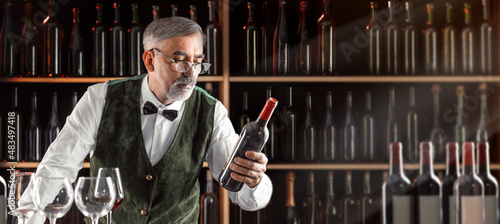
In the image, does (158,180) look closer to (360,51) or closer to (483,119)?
(360,51)

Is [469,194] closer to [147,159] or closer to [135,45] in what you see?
[147,159]

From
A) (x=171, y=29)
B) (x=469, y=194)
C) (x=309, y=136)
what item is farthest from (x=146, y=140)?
(x=469, y=194)

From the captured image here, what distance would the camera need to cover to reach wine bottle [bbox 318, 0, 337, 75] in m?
2.35

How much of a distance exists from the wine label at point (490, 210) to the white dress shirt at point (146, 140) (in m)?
0.65

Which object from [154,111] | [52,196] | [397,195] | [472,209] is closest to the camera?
[52,196]

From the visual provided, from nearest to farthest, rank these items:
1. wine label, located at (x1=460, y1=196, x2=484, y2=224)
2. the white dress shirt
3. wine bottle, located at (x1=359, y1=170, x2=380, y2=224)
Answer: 1. wine label, located at (x1=460, y1=196, x2=484, y2=224)
2. the white dress shirt
3. wine bottle, located at (x1=359, y1=170, x2=380, y2=224)

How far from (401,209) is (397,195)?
0.04 meters

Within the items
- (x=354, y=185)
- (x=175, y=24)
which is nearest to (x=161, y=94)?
(x=175, y=24)

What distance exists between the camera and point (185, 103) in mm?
1966

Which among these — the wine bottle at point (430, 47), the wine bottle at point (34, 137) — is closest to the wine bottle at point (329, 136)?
the wine bottle at point (430, 47)

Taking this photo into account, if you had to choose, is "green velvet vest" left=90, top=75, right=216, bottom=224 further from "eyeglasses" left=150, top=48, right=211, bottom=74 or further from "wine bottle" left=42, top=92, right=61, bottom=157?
"wine bottle" left=42, top=92, right=61, bottom=157

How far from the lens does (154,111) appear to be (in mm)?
1917

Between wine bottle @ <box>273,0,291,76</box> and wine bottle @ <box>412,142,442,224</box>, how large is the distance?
1082 millimetres

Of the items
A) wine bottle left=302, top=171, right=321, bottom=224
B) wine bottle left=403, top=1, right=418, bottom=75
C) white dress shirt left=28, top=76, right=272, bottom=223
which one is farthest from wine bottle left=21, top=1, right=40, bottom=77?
wine bottle left=403, top=1, right=418, bottom=75
